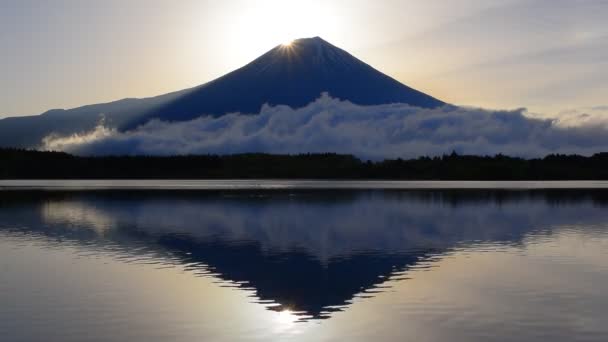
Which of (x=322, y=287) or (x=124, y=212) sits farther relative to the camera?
(x=124, y=212)

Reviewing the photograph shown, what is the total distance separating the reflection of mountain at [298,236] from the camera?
107 feet

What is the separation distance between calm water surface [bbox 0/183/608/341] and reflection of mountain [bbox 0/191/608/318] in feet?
0.58

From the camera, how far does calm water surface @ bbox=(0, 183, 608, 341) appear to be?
21844mm

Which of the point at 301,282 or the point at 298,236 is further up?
the point at 298,236

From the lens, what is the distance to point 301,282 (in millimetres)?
31891

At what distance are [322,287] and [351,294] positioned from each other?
2493mm

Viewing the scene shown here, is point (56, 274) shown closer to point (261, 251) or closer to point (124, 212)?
point (261, 251)

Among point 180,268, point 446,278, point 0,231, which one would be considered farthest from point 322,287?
point 0,231

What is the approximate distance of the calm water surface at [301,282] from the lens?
21844 mm

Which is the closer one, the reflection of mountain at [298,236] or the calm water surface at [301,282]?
the calm water surface at [301,282]

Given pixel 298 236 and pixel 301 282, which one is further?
pixel 298 236

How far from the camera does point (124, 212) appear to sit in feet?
255

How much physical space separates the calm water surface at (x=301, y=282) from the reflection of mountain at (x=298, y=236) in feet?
0.58

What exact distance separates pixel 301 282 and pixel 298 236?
2171 centimetres
